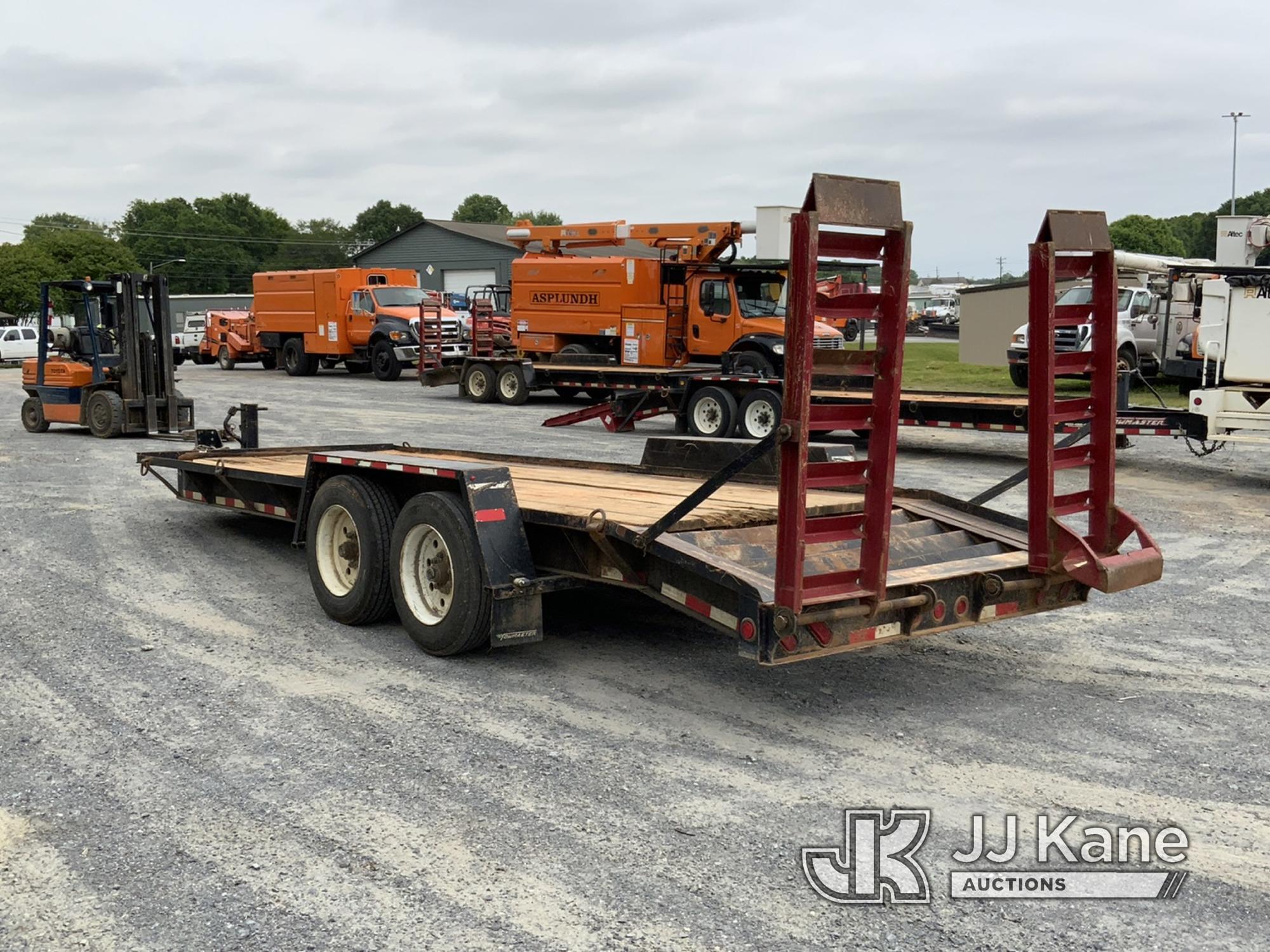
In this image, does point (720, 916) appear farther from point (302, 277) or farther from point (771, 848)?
point (302, 277)

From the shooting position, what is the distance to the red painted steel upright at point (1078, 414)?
5152mm

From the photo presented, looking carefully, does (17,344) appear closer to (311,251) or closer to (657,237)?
(657,237)

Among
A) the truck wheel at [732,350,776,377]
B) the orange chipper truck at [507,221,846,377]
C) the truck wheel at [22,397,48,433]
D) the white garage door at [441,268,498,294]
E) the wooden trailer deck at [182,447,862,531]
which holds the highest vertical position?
the white garage door at [441,268,498,294]

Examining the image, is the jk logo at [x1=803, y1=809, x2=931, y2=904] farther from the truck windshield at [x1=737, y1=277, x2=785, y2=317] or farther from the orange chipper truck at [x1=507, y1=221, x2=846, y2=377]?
the truck windshield at [x1=737, y1=277, x2=785, y2=317]

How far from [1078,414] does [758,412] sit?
12195mm

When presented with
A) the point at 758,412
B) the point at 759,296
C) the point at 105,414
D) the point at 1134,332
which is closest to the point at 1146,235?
the point at 1134,332

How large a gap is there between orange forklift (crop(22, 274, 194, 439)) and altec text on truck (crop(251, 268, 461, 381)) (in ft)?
40.0

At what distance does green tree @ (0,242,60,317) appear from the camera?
71438 millimetres

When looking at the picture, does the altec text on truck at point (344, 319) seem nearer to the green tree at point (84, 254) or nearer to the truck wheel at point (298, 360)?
the truck wheel at point (298, 360)

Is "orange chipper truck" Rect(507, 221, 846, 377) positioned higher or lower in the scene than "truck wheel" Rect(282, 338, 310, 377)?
higher

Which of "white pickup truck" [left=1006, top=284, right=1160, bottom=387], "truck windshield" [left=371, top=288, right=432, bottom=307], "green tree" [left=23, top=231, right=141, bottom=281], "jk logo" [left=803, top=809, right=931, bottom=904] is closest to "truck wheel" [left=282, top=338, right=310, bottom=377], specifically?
"truck windshield" [left=371, top=288, right=432, bottom=307]

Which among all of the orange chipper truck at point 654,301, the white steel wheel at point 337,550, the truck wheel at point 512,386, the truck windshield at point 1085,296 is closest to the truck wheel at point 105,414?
the truck wheel at point 512,386

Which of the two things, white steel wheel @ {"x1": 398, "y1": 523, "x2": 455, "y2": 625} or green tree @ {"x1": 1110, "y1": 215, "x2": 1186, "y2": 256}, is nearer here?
white steel wheel @ {"x1": 398, "y1": 523, "x2": 455, "y2": 625}

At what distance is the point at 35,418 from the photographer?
19.2 meters
